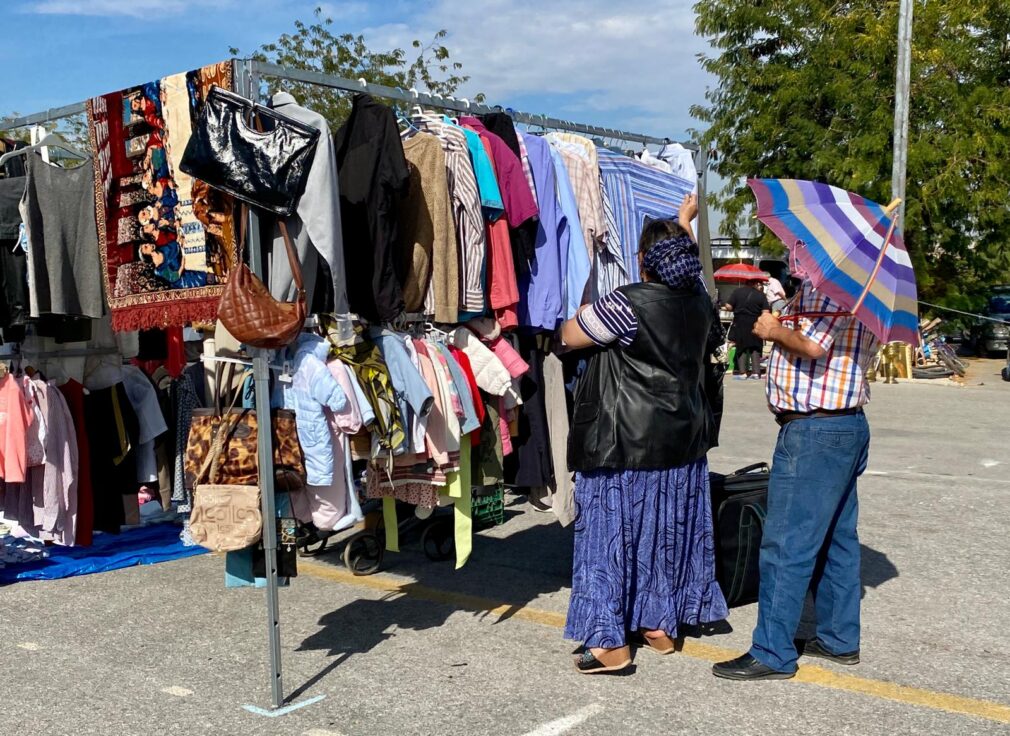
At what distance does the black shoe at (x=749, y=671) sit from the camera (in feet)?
15.4

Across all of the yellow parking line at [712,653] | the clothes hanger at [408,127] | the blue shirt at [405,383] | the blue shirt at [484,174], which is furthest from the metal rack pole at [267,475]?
the yellow parking line at [712,653]

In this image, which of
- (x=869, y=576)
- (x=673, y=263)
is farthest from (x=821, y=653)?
(x=673, y=263)

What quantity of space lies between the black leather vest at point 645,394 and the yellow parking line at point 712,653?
1119 millimetres

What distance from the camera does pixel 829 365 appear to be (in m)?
4.62

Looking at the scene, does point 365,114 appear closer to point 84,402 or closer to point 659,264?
point 659,264

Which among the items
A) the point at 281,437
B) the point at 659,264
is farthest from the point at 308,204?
the point at 659,264

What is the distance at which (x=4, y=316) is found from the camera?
6.05m

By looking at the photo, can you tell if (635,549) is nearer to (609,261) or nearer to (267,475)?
(267,475)

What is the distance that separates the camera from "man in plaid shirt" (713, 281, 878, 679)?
15.1 feet

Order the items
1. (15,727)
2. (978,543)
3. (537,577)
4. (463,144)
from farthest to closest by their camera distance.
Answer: (978,543) → (537,577) → (463,144) → (15,727)

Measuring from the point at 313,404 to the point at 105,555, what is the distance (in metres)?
3.26

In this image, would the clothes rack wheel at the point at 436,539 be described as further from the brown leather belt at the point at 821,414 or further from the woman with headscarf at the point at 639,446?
the brown leather belt at the point at 821,414

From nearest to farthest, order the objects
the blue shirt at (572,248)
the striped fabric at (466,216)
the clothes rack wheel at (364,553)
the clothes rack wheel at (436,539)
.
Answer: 1. the striped fabric at (466,216)
2. the blue shirt at (572,248)
3. the clothes rack wheel at (364,553)
4. the clothes rack wheel at (436,539)

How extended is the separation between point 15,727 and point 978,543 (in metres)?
5.92
